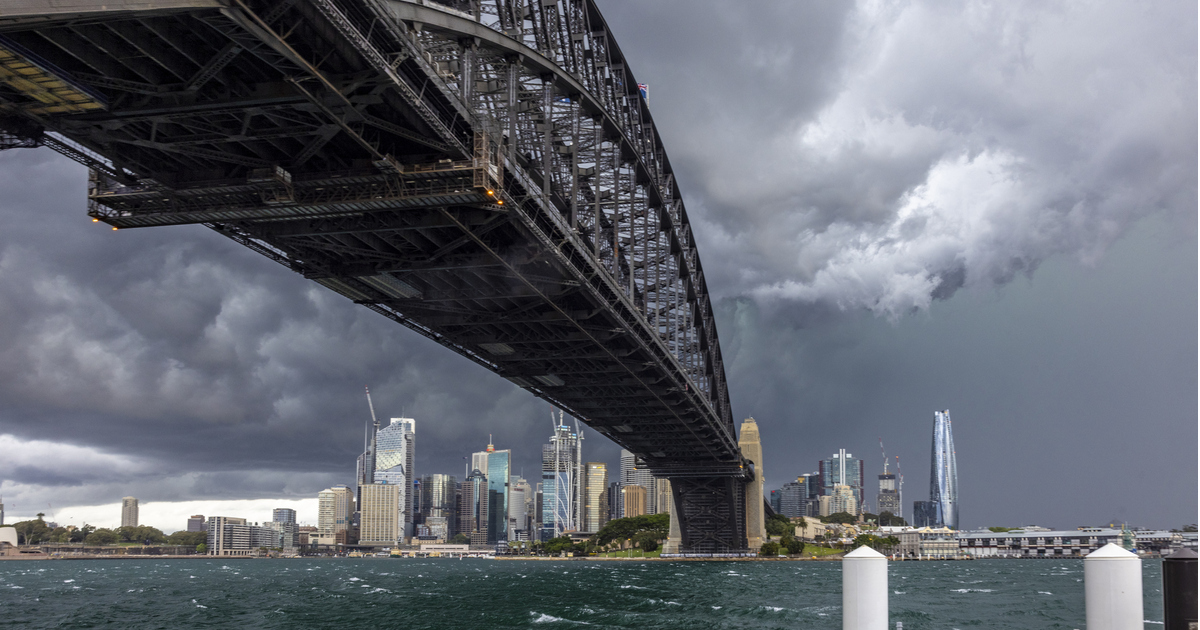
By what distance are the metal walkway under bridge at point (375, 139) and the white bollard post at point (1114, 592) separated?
2101 cm

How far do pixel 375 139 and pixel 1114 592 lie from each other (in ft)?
92.7

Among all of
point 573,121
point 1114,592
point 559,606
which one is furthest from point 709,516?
point 1114,592

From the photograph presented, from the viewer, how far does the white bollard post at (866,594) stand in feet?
29.6

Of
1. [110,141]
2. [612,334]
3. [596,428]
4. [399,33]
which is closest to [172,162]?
[110,141]

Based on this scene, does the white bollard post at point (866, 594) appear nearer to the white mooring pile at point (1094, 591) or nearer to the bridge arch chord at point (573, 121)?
the white mooring pile at point (1094, 591)

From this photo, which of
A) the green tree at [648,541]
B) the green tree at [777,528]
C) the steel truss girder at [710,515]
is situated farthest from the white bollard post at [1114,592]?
the green tree at [777,528]

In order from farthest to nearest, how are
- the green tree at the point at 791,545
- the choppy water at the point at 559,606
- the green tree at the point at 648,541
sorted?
1. the green tree at the point at 648,541
2. the green tree at the point at 791,545
3. the choppy water at the point at 559,606

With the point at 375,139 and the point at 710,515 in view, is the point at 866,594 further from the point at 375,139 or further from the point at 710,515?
the point at 710,515

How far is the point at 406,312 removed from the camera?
176 ft

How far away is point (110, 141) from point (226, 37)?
9632mm

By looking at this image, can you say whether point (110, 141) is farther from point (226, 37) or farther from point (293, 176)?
point (226, 37)

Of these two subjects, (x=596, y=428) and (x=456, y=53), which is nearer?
(x=456, y=53)

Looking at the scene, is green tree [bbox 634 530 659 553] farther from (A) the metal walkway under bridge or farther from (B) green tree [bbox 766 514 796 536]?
(A) the metal walkway under bridge

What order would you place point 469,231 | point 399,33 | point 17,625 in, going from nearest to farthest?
point 399,33
point 469,231
point 17,625
